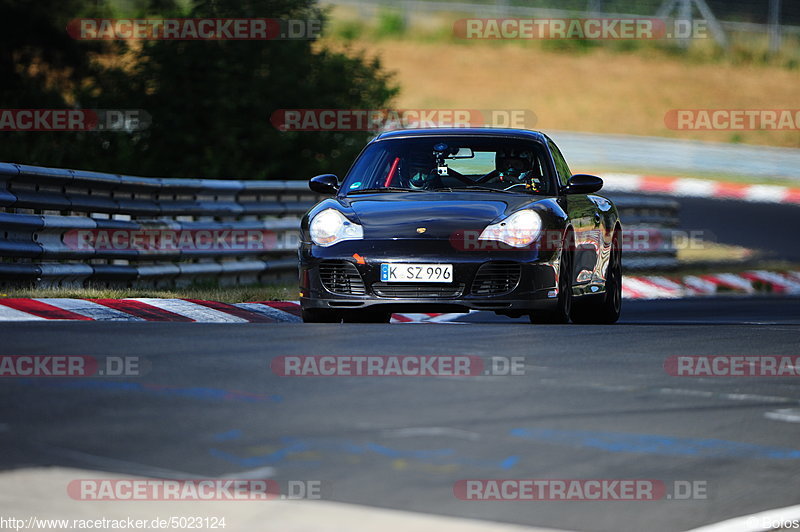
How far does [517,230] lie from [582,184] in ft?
3.51

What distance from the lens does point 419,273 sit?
9211 millimetres

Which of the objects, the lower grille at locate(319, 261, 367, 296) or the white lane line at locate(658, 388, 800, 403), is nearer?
the white lane line at locate(658, 388, 800, 403)

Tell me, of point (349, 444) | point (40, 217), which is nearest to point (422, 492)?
point (349, 444)

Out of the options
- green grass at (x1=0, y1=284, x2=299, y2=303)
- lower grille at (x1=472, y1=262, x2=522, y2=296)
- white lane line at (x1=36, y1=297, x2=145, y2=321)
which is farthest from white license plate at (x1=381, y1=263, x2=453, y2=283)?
green grass at (x1=0, y1=284, x2=299, y2=303)

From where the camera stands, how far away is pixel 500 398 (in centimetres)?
630

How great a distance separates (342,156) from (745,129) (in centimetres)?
2303

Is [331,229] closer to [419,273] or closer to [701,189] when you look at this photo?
[419,273]

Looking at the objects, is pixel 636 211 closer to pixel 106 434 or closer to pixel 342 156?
pixel 342 156
